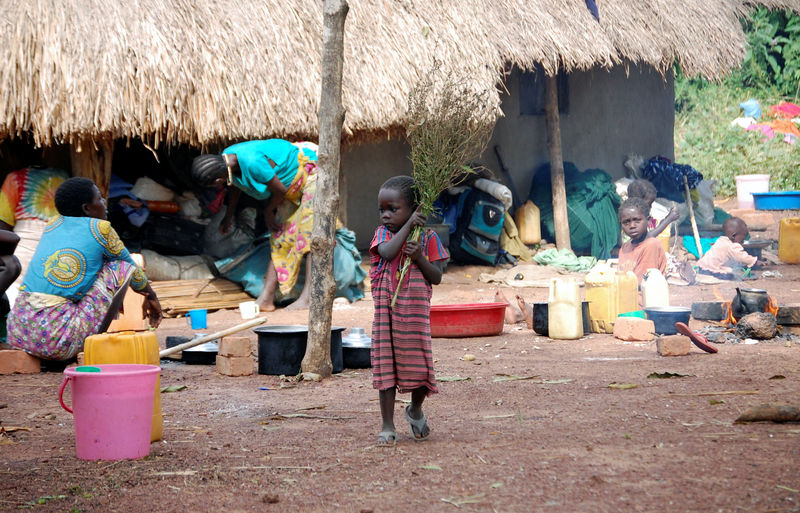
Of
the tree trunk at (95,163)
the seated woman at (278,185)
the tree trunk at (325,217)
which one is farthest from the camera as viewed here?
the tree trunk at (95,163)

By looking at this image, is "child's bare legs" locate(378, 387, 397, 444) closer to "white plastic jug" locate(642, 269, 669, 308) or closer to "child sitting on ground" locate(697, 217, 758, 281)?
"white plastic jug" locate(642, 269, 669, 308)

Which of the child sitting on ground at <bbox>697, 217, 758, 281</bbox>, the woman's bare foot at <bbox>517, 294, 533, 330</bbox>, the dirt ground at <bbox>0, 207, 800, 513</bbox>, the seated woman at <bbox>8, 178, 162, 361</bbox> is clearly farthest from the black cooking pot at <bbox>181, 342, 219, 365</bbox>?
the child sitting on ground at <bbox>697, 217, 758, 281</bbox>

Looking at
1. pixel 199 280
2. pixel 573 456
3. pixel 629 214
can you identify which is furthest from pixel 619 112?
pixel 573 456

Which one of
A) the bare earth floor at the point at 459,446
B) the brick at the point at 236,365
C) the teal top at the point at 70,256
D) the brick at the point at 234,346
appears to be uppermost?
the teal top at the point at 70,256

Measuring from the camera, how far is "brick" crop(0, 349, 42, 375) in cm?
514

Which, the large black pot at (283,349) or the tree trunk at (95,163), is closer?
the large black pot at (283,349)

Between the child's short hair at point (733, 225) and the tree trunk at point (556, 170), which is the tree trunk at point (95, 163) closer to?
the tree trunk at point (556, 170)

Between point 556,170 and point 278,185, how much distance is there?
15.5 ft

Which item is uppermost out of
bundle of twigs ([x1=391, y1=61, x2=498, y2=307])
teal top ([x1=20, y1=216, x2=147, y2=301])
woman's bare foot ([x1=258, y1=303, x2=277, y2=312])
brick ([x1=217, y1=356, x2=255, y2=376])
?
bundle of twigs ([x1=391, y1=61, x2=498, y2=307])

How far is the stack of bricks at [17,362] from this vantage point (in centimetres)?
514

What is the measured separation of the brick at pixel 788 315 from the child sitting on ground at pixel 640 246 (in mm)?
1078

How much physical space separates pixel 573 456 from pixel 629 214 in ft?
13.8

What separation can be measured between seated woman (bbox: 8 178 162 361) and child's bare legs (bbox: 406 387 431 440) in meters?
2.39

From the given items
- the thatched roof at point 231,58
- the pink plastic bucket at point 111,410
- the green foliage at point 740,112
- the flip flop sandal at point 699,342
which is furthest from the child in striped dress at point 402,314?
the green foliage at point 740,112
